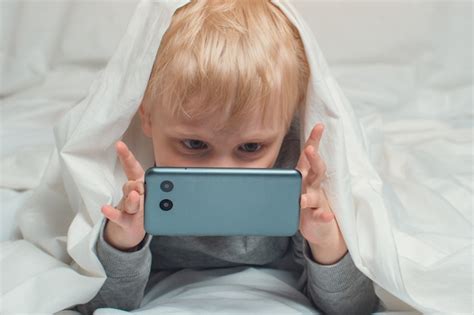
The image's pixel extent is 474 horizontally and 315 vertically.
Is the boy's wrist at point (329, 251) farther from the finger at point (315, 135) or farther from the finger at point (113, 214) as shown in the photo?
the finger at point (113, 214)

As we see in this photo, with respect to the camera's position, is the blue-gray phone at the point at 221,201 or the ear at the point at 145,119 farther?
the ear at the point at 145,119

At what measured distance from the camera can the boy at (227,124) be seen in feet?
2.47

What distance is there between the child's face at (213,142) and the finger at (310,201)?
74mm

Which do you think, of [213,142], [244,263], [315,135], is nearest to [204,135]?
[213,142]

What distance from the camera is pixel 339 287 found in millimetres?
805

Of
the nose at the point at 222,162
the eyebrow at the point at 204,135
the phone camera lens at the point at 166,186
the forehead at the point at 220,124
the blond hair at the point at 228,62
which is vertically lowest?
the nose at the point at 222,162

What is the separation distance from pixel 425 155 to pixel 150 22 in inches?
20.3

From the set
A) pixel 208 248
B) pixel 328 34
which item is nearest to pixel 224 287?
pixel 208 248

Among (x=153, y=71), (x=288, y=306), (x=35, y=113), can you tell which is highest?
(x=153, y=71)

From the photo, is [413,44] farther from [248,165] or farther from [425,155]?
[248,165]

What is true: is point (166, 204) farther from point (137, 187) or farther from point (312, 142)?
point (312, 142)

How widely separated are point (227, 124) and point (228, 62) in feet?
0.20

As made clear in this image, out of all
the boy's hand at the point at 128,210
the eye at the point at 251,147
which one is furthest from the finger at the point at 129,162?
the eye at the point at 251,147

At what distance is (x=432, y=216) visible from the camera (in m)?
0.96
